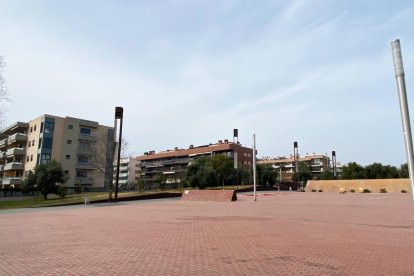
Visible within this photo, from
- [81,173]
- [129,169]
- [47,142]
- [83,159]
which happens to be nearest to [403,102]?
[47,142]

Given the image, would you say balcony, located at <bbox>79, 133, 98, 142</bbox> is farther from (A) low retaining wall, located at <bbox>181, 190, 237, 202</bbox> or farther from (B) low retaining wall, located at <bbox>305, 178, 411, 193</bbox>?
(A) low retaining wall, located at <bbox>181, 190, 237, 202</bbox>

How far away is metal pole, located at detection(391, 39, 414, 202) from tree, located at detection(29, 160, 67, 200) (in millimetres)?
47911

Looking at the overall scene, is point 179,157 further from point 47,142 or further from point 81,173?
point 47,142

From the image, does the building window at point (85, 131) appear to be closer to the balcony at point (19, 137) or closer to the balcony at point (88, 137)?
the balcony at point (88, 137)

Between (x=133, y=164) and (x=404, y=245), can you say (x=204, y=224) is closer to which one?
(x=404, y=245)

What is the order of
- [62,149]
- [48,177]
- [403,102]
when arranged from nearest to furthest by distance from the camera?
[403,102] < [48,177] < [62,149]

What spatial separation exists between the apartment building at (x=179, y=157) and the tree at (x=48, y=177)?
139 ft

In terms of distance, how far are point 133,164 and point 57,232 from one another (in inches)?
4789

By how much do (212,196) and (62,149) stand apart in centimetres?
4772

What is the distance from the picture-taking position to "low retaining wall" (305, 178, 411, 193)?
4834 centimetres

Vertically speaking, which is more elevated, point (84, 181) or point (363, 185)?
point (84, 181)

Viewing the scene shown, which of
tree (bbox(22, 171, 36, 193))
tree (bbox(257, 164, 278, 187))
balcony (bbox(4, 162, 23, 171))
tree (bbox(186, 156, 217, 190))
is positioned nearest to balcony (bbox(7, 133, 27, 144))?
balcony (bbox(4, 162, 23, 171))

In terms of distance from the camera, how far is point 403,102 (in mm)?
4707

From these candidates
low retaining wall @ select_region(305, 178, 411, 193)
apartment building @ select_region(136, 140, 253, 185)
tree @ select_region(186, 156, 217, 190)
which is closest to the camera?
low retaining wall @ select_region(305, 178, 411, 193)
